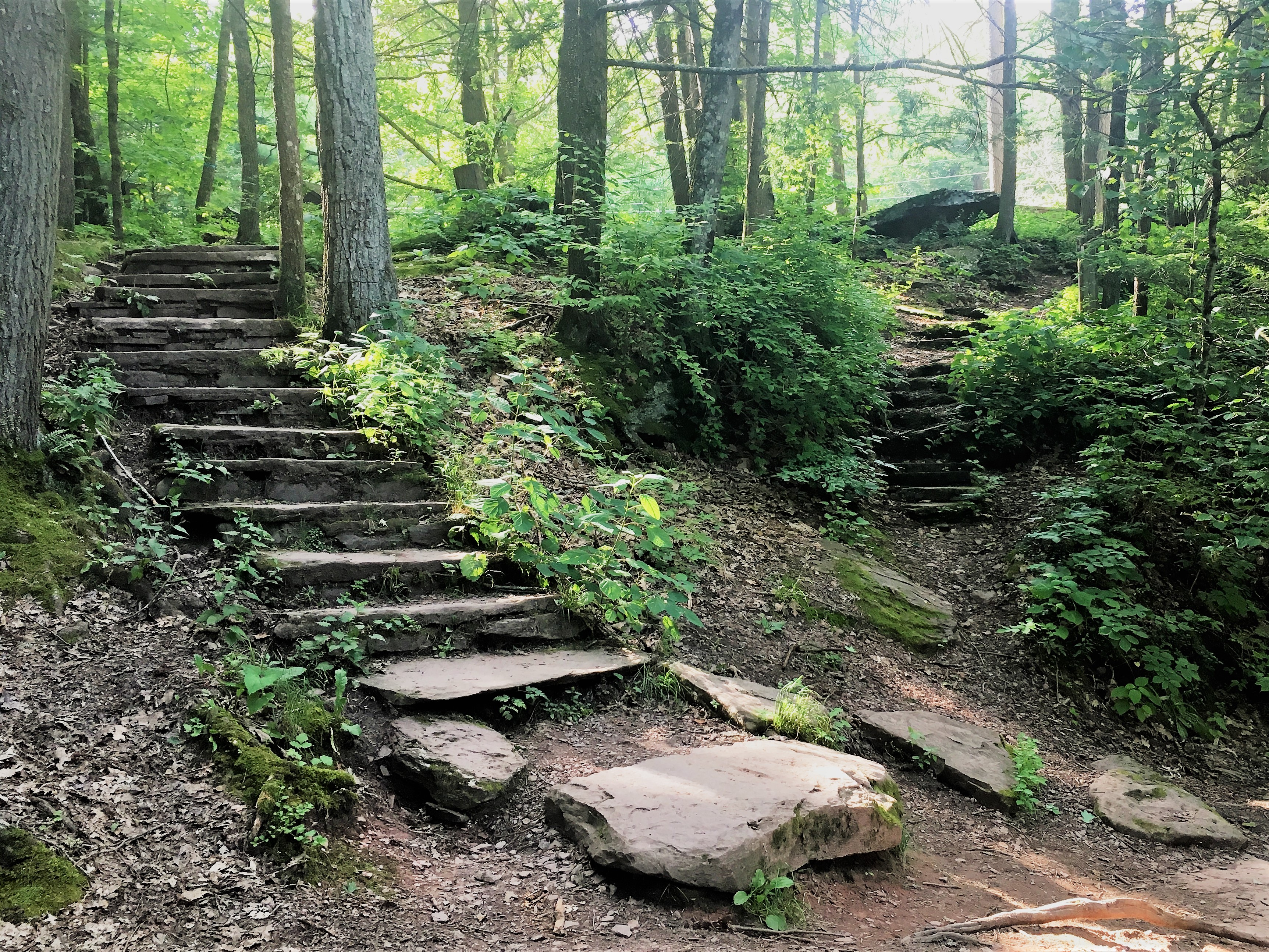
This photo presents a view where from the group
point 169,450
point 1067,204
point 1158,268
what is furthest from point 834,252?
point 1067,204

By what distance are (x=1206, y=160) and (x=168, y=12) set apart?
45.0 feet

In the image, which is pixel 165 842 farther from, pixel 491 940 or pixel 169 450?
pixel 169 450

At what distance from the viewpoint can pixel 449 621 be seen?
4465 millimetres

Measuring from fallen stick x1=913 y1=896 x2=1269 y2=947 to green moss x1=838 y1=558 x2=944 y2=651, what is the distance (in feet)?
9.26

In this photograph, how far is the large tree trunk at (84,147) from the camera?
10734 millimetres

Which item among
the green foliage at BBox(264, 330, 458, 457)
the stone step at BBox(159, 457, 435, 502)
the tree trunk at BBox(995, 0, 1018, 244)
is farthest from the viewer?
the tree trunk at BBox(995, 0, 1018, 244)

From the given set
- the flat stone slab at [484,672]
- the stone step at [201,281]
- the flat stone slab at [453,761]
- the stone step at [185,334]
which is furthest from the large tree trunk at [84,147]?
the flat stone slab at [453,761]

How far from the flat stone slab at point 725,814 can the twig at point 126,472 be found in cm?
315

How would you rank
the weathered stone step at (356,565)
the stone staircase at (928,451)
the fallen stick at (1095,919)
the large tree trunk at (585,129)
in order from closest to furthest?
the fallen stick at (1095,919)
the weathered stone step at (356,565)
the large tree trunk at (585,129)
the stone staircase at (928,451)

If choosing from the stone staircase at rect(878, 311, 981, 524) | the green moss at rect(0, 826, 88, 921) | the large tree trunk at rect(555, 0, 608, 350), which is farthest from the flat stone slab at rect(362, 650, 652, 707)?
the stone staircase at rect(878, 311, 981, 524)

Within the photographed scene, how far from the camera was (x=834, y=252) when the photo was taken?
953cm

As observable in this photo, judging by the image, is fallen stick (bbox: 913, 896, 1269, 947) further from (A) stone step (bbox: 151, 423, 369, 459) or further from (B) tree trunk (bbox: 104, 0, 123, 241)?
(B) tree trunk (bbox: 104, 0, 123, 241)

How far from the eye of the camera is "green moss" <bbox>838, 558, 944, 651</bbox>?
6418 mm

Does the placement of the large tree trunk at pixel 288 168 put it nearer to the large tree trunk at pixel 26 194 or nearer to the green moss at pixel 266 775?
the large tree trunk at pixel 26 194
